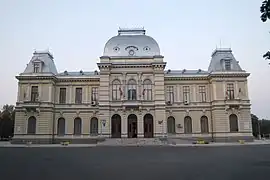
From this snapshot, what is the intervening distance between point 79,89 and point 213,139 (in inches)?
1001

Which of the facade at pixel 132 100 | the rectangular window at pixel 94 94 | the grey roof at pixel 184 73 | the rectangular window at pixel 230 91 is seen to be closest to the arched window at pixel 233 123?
the facade at pixel 132 100

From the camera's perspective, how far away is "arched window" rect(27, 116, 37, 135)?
4841cm

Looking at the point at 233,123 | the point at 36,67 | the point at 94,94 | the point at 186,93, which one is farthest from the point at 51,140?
the point at 233,123

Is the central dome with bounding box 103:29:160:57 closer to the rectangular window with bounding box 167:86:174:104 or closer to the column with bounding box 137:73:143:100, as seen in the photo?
the column with bounding box 137:73:143:100

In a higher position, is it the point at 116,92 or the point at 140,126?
the point at 116,92

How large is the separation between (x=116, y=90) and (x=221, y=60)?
66.0ft

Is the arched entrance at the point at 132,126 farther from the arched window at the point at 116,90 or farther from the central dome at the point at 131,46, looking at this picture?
the central dome at the point at 131,46

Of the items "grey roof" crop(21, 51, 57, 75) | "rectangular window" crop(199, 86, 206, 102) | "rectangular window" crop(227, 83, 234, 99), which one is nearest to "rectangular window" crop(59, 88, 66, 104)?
"grey roof" crop(21, 51, 57, 75)

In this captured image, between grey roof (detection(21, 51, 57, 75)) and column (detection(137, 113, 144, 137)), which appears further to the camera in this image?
grey roof (detection(21, 51, 57, 75))

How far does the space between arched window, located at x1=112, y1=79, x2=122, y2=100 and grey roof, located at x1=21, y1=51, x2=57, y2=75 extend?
11.8m

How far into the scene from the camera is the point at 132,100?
47438mm

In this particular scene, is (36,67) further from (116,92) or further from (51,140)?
(116,92)

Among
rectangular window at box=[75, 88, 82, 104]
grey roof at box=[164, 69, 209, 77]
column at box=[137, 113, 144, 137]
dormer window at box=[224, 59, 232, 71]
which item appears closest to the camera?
column at box=[137, 113, 144, 137]

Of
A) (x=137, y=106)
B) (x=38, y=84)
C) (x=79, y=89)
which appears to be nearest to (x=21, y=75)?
(x=38, y=84)
